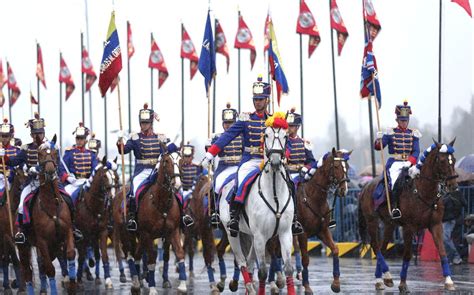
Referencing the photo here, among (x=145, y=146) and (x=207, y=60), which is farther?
(x=207, y=60)

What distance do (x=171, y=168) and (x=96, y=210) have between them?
369 centimetres

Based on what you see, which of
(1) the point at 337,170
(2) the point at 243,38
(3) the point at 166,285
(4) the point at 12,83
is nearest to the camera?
(1) the point at 337,170

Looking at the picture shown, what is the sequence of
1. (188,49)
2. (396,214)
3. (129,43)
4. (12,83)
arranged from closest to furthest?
(396,214) → (188,49) → (129,43) → (12,83)

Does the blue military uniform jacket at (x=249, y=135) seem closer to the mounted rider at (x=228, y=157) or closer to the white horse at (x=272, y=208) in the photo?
the white horse at (x=272, y=208)

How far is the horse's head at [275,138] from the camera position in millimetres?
15508

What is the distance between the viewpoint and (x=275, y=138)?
51.3 ft

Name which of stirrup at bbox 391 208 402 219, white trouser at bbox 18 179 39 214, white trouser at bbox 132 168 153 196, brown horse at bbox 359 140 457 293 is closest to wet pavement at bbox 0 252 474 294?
brown horse at bbox 359 140 457 293

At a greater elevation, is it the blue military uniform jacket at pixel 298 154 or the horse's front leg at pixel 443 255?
the blue military uniform jacket at pixel 298 154

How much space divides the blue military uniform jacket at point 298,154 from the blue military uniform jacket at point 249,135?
3583 mm

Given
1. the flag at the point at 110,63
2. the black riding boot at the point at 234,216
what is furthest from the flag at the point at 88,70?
the black riding boot at the point at 234,216

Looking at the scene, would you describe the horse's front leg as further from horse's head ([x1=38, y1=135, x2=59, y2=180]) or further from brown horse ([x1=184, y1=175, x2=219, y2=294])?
horse's head ([x1=38, y1=135, x2=59, y2=180])

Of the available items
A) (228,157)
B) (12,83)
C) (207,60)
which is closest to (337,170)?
(228,157)

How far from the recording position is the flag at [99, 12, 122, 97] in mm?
21797

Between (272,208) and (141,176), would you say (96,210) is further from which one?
(272,208)
